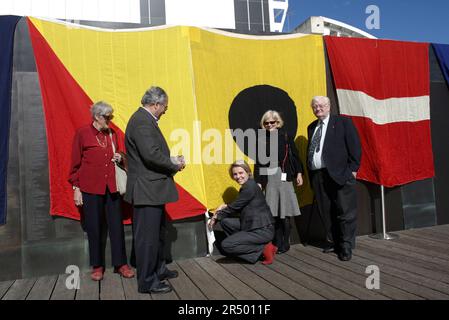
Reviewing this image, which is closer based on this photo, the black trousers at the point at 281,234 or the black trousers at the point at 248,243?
the black trousers at the point at 248,243

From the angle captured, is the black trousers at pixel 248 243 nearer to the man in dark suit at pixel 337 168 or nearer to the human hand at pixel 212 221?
the human hand at pixel 212 221

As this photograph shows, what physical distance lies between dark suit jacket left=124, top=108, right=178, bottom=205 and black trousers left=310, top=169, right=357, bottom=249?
157cm

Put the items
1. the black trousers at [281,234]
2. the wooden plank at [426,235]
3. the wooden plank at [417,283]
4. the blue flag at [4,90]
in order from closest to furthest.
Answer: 1. the wooden plank at [417,283]
2. the blue flag at [4,90]
3. the black trousers at [281,234]
4. the wooden plank at [426,235]

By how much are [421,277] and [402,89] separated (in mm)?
2345

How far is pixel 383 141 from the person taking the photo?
4.02m

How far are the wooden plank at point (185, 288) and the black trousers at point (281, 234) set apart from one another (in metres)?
1.03

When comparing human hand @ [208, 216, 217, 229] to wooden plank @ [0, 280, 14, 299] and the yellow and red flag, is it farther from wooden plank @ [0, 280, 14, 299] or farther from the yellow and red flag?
wooden plank @ [0, 280, 14, 299]

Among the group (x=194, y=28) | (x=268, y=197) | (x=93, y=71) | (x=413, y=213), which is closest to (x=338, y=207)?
(x=268, y=197)

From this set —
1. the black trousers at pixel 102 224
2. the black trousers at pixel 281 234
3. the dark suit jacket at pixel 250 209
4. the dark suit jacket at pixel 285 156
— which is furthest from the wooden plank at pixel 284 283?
the black trousers at pixel 102 224

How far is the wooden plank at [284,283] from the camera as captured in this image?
241cm

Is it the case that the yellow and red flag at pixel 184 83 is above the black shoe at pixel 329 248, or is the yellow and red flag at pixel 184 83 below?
above

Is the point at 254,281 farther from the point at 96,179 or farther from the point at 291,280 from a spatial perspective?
the point at 96,179
